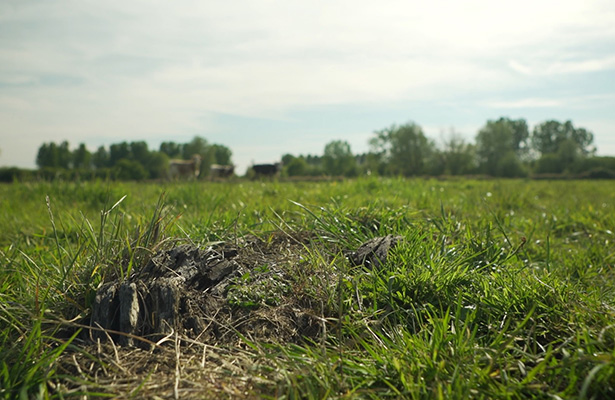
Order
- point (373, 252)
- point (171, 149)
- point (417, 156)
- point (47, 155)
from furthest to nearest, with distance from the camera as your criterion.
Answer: point (171, 149), point (47, 155), point (417, 156), point (373, 252)

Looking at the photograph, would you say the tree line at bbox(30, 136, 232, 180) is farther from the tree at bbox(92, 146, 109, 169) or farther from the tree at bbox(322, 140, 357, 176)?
the tree at bbox(322, 140, 357, 176)

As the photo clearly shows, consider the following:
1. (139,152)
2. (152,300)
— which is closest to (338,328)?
(152,300)

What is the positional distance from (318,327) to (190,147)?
8489cm

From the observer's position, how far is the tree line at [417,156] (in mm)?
47581

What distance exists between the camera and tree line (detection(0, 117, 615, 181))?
47581 millimetres

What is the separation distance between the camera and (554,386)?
1.69 metres

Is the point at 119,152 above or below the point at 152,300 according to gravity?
above

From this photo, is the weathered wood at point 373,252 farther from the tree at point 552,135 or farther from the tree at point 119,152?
the tree at point 552,135

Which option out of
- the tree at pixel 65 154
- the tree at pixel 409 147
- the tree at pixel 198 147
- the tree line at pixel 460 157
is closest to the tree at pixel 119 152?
the tree at pixel 65 154

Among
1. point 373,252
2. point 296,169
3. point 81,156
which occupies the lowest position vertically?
point 373,252

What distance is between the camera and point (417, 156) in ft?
187

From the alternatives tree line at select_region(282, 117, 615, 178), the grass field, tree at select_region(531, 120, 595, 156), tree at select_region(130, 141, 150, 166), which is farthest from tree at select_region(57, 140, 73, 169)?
tree at select_region(531, 120, 595, 156)

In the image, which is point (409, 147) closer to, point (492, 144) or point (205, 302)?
point (492, 144)

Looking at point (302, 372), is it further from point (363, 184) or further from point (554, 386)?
point (363, 184)
